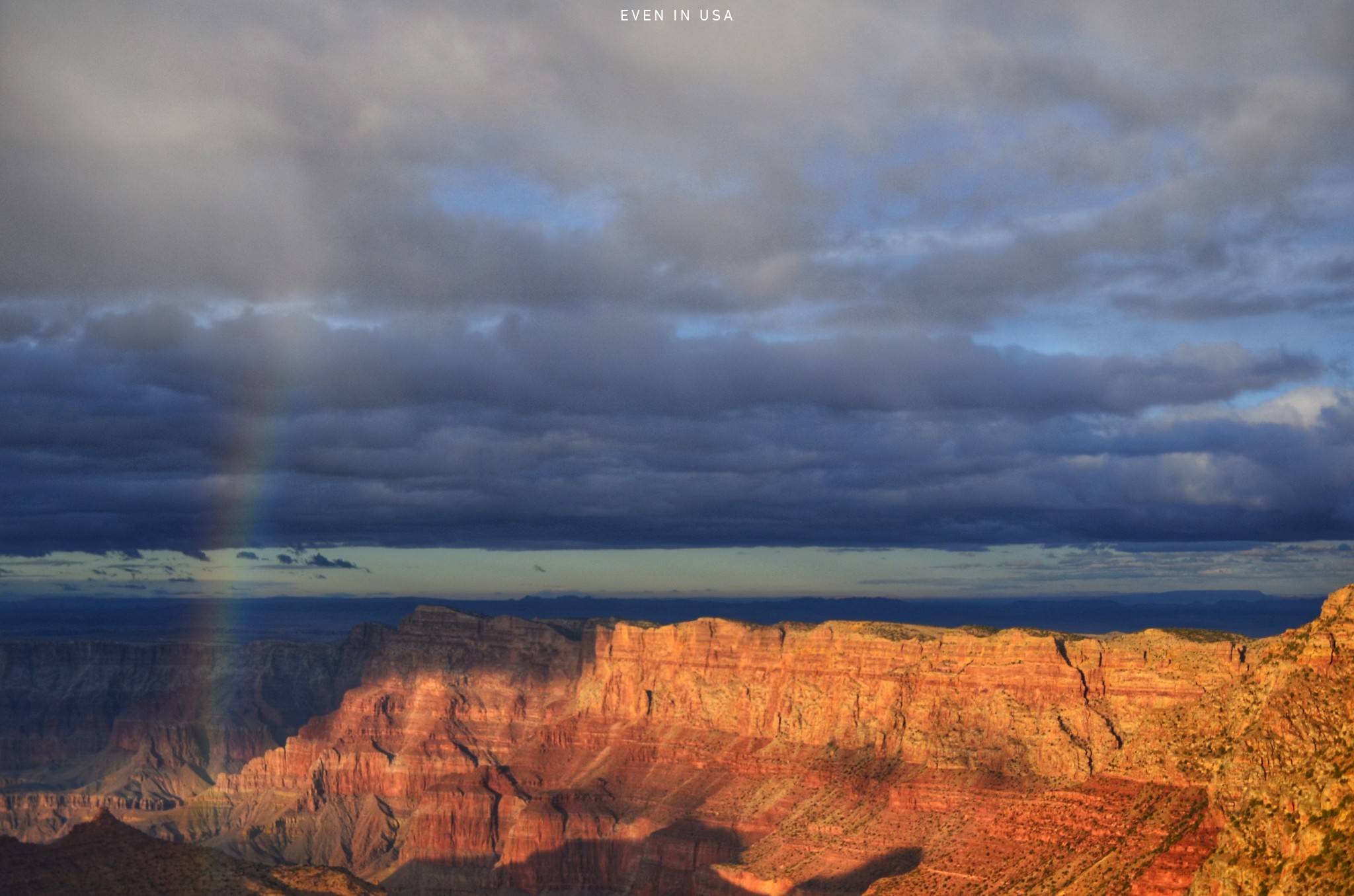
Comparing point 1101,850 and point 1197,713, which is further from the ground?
point 1197,713

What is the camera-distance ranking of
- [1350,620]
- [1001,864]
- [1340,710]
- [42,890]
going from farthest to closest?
[1001,864]
[42,890]
[1350,620]
[1340,710]

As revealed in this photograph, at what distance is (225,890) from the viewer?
150m

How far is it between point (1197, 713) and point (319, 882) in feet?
310

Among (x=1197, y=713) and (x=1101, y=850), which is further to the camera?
(x=1197, y=713)

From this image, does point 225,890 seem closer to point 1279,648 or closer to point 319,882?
point 319,882

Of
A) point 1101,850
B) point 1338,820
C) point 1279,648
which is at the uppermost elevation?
point 1279,648

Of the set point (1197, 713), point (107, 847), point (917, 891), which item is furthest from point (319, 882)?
point (1197, 713)

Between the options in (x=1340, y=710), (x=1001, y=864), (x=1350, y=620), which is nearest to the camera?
(x=1340, y=710)

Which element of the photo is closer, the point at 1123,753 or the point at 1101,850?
the point at 1101,850

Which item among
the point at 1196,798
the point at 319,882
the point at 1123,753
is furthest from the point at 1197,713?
the point at 319,882

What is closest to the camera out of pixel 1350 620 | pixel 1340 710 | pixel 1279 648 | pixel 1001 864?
pixel 1340 710

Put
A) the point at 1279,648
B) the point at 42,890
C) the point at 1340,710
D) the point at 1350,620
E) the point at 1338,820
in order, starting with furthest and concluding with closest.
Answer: the point at 42,890
the point at 1279,648
the point at 1350,620
the point at 1340,710
the point at 1338,820

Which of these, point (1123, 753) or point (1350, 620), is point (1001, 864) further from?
point (1350, 620)

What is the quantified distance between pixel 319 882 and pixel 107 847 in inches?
886
